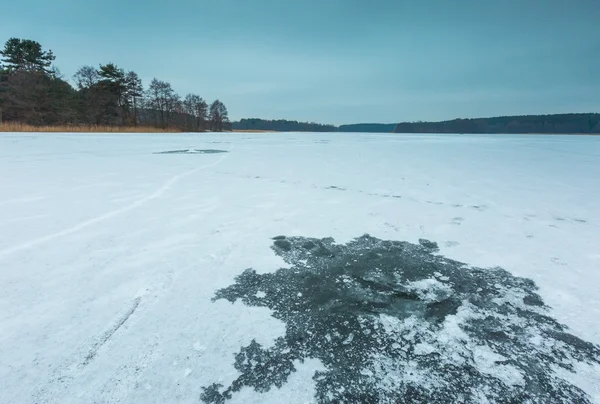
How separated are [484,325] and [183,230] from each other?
251 centimetres

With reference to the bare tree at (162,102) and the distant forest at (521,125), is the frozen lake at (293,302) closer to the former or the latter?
the bare tree at (162,102)

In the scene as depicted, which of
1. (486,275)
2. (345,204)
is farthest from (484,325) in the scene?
(345,204)

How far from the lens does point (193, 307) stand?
1591 mm

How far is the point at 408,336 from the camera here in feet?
4.63

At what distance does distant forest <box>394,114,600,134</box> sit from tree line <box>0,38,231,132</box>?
9244cm

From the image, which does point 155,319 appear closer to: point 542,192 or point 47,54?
point 542,192

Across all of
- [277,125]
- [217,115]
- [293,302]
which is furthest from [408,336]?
[277,125]

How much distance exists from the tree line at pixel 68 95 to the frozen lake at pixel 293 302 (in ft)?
104

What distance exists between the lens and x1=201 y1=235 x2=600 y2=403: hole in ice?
1.13 metres

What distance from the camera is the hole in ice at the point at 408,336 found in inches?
44.4

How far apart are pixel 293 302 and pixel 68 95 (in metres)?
42.0

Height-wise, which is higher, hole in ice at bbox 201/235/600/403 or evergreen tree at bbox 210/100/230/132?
evergreen tree at bbox 210/100/230/132

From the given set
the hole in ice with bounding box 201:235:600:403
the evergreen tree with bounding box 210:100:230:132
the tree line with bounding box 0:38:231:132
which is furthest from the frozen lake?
the evergreen tree with bounding box 210:100:230:132

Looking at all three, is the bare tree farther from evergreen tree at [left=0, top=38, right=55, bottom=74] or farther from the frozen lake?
the frozen lake
